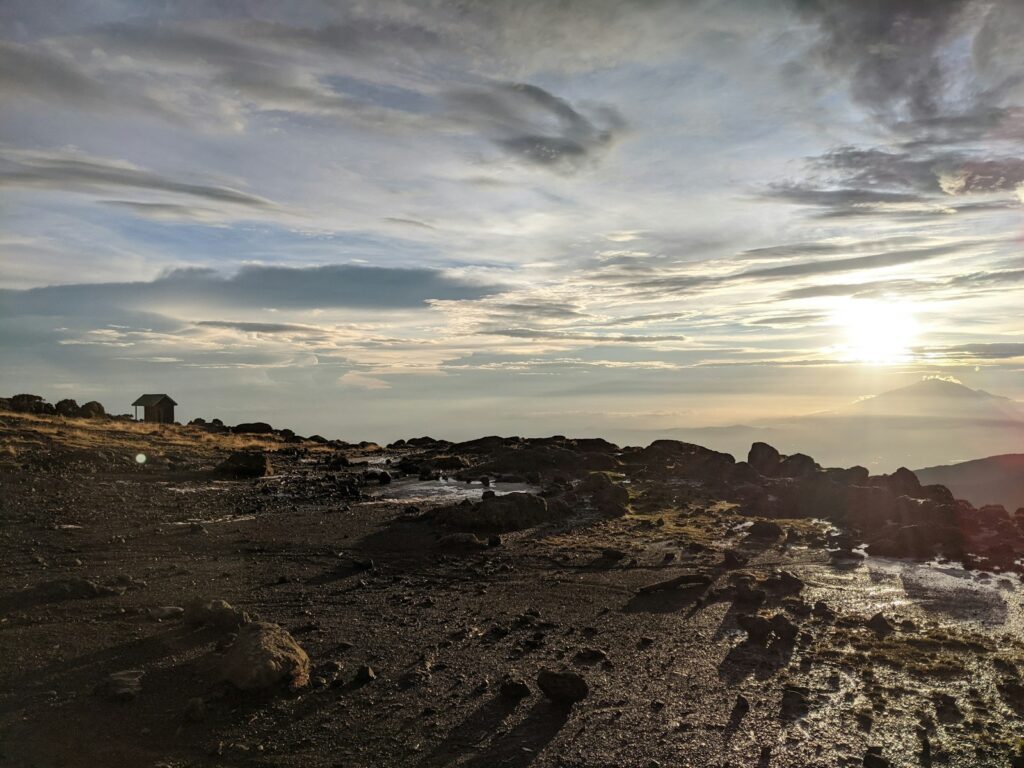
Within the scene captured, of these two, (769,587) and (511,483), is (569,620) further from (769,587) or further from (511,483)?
(511,483)

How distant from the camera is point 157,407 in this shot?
69.5 m

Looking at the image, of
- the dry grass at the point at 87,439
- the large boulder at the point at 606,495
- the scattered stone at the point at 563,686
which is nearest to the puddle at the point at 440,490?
the large boulder at the point at 606,495

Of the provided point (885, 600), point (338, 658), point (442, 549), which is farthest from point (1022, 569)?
point (338, 658)

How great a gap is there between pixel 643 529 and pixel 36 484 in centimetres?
1796

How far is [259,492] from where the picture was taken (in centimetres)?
2686

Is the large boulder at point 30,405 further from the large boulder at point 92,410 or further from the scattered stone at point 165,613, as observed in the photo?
the scattered stone at point 165,613

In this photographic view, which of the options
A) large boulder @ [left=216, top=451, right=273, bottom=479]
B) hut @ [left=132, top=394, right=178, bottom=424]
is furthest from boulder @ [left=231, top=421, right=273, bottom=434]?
large boulder @ [left=216, top=451, right=273, bottom=479]

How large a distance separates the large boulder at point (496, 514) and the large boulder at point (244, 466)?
43.8 ft

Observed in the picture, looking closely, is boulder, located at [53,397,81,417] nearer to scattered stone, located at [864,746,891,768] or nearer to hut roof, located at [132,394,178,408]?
hut roof, located at [132,394,178,408]

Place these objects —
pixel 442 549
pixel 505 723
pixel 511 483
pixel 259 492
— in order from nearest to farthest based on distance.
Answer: pixel 505 723, pixel 442 549, pixel 259 492, pixel 511 483

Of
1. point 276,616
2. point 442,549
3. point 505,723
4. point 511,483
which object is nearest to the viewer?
point 505,723

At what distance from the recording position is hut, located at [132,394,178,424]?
69.1 m

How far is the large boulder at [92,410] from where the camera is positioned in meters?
54.4

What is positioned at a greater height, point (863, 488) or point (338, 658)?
point (863, 488)
